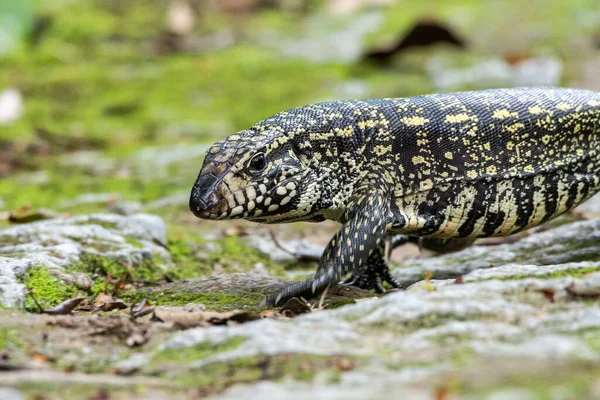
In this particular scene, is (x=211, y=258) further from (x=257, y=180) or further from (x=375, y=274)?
(x=257, y=180)

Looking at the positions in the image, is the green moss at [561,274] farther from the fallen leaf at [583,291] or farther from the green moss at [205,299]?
the green moss at [205,299]

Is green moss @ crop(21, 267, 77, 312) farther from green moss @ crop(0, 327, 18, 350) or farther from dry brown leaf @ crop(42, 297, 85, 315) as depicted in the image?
green moss @ crop(0, 327, 18, 350)

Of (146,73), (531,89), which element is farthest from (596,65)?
(146,73)

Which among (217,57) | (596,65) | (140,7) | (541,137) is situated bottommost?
(541,137)

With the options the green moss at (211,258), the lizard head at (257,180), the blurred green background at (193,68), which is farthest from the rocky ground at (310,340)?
the blurred green background at (193,68)

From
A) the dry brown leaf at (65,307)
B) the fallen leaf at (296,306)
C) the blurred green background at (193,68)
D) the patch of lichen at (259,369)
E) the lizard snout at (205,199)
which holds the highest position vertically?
the blurred green background at (193,68)

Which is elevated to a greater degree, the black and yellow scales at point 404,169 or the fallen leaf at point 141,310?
the black and yellow scales at point 404,169

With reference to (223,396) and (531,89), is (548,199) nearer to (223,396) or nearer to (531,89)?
(531,89)

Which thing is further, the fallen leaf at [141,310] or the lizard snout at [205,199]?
the lizard snout at [205,199]
